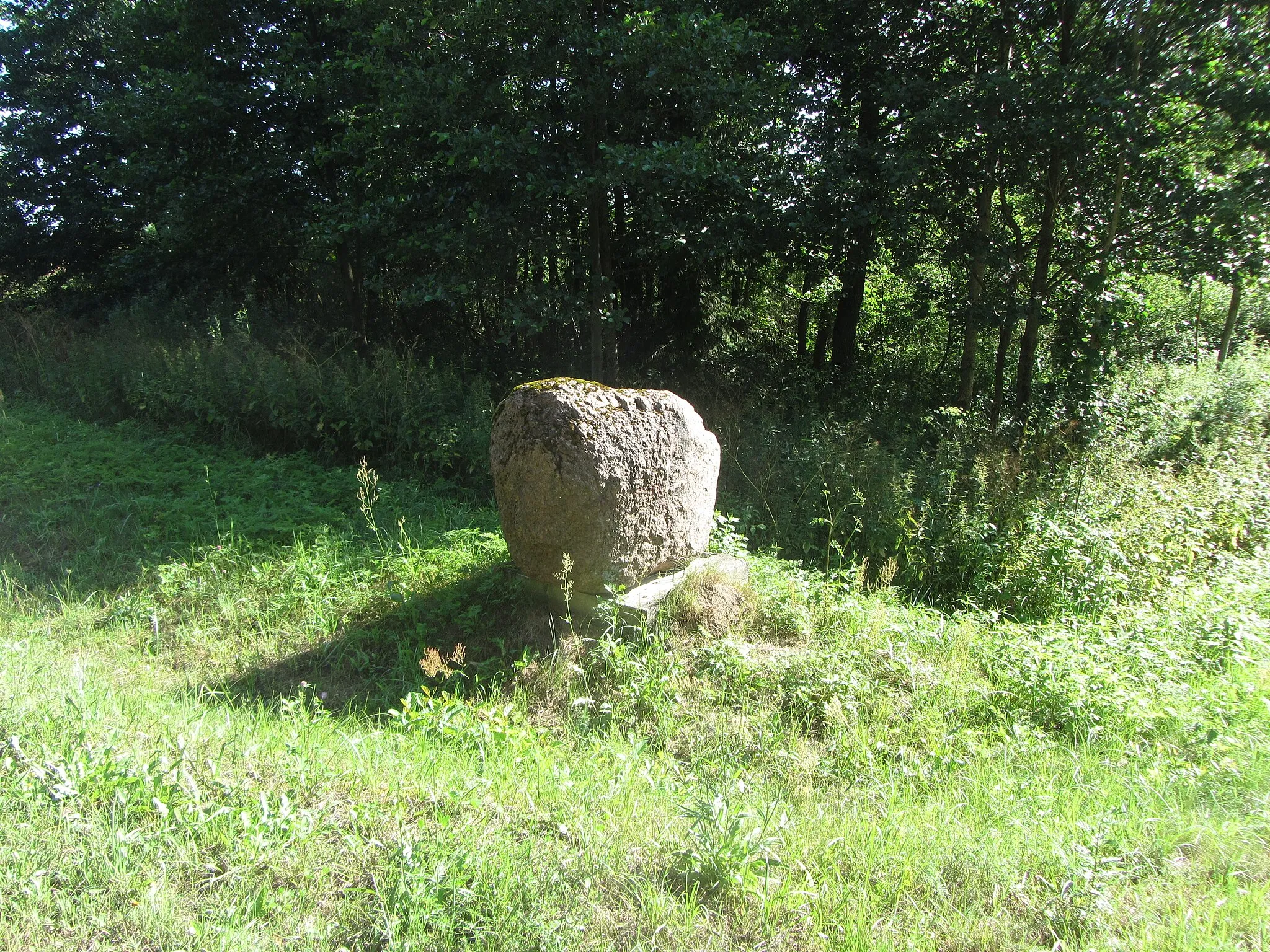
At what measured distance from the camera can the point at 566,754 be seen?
3994 millimetres

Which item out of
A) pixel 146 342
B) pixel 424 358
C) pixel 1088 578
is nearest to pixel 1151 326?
pixel 1088 578

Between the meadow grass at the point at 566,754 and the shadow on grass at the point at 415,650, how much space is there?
0.9 inches

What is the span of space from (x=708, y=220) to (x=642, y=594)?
638cm

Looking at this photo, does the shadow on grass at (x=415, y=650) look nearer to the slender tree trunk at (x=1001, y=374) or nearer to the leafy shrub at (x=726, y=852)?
the leafy shrub at (x=726, y=852)

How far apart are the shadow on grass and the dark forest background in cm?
272

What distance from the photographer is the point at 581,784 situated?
3441 mm

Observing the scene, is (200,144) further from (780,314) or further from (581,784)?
(581,784)

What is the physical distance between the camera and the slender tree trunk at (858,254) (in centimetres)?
989

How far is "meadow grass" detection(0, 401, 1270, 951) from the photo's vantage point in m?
2.65

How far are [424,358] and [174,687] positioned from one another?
815 cm

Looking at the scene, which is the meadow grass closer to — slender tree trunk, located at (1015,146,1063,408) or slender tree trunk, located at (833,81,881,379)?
slender tree trunk, located at (1015,146,1063,408)

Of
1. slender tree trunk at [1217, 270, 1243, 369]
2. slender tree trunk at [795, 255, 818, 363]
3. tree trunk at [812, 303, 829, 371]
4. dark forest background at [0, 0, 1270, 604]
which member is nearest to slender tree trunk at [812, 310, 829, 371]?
tree trunk at [812, 303, 829, 371]

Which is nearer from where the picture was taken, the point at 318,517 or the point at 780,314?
the point at 318,517

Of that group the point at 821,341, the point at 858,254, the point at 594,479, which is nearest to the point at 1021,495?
the point at 858,254
